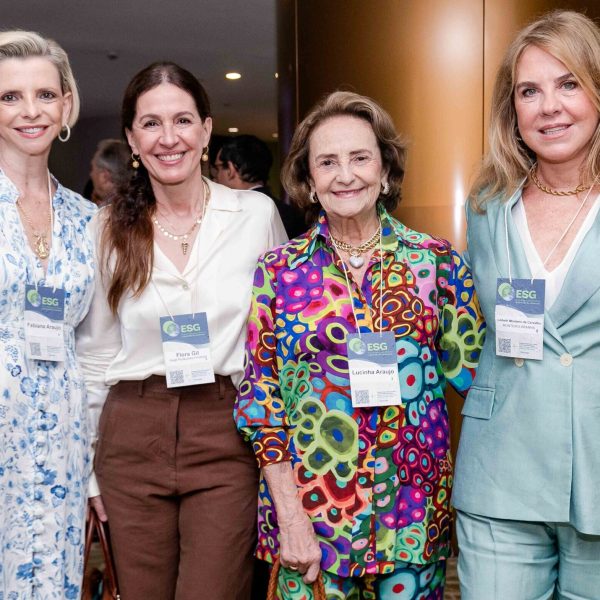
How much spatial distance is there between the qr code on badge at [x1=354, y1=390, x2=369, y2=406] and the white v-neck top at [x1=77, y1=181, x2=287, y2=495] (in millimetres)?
403

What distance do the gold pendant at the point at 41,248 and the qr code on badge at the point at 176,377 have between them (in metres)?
0.47

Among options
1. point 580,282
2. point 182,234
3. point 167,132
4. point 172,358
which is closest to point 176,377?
point 172,358

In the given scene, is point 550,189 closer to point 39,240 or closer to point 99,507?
point 39,240

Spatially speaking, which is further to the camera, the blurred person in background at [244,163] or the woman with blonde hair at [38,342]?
the blurred person in background at [244,163]

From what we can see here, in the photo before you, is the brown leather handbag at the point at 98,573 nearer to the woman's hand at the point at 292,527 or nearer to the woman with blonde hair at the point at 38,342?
the woman with blonde hair at the point at 38,342

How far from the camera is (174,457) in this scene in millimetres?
2148

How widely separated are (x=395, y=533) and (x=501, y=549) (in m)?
0.25

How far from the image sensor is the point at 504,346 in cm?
182

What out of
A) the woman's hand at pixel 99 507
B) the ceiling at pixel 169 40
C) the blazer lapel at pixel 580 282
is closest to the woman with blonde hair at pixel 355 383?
the blazer lapel at pixel 580 282

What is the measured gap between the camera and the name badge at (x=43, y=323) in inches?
83.7

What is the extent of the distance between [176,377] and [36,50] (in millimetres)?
972

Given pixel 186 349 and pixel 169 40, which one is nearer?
pixel 186 349

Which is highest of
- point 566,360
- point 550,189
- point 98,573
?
point 550,189

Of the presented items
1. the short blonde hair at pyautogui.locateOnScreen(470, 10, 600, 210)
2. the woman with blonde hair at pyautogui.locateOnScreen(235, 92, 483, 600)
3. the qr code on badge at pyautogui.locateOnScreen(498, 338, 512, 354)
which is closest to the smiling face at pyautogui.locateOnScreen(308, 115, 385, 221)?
the woman with blonde hair at pyautogui.locateOnScreen(235, 92, 483, 600)
